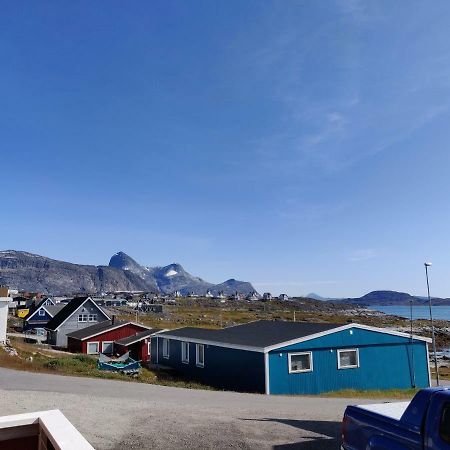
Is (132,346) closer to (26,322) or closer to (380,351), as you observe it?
(380,351)

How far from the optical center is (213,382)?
2712 cm

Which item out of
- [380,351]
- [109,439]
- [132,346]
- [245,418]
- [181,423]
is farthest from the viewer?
[132,346]

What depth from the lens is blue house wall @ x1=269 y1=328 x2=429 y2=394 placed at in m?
23.7

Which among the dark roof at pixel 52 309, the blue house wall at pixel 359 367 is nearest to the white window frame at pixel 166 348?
the blue house wall at pixel 359 367

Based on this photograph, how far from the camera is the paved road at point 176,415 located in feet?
37.7

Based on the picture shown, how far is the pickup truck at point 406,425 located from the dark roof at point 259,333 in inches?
647

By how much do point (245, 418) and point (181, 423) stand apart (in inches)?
85.2

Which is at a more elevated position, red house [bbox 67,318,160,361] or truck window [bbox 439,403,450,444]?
truck window [bbox 439,403,450,444]

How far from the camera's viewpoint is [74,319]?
59000 millimetres

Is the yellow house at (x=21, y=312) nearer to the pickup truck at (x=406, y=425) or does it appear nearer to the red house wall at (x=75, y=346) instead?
the red house wall at (x=75, y=346)

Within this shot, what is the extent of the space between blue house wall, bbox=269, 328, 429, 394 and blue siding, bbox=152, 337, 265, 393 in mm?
870

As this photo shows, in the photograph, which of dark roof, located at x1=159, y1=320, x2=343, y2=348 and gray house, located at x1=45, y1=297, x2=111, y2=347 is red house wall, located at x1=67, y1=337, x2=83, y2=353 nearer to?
gray house, located at x1=45, y1=297, x2=111, y2=347

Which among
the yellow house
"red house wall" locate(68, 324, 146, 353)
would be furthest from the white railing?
the yellow house

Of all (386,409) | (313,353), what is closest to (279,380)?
→ (313,353)
